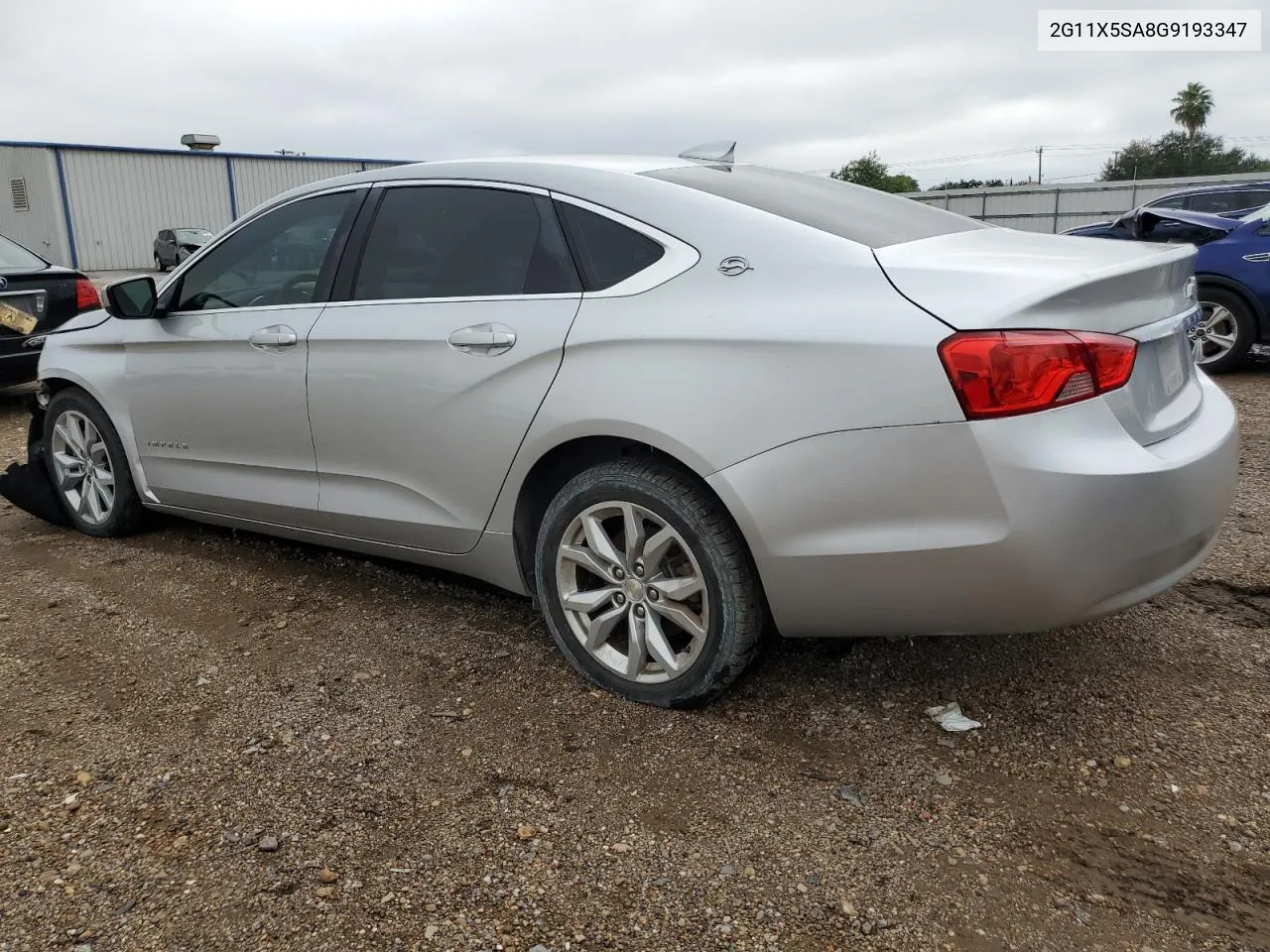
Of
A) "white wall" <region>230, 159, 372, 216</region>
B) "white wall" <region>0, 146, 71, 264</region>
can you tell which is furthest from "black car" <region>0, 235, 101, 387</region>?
"white wall" <region>230, 159, 372, 216</region>

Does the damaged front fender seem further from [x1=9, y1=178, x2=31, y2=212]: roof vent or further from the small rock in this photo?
[x1=9, y1=178, x2=31, y2=212]: roof vent

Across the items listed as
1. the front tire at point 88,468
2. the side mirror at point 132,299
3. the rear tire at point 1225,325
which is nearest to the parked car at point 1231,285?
the rear tire at point 1225,325

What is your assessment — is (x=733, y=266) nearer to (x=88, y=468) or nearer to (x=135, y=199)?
(x=88, y=468)

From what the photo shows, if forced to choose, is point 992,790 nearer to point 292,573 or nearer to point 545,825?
point 545,825

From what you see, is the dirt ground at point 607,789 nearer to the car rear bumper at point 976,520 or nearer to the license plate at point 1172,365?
the car rear bumper at point 976,520

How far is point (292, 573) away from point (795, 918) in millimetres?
2800

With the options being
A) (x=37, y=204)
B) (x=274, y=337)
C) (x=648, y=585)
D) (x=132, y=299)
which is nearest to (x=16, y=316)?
(x=132, y=299)

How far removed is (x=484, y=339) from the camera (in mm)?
3062

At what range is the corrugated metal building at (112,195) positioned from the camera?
29359 millimetres

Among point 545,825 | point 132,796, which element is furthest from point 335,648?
point 545,825

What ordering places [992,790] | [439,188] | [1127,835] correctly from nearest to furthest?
[1127,835], [992,790], [439,188]

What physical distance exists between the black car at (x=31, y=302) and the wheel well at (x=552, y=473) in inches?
229

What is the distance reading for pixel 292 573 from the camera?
13.8 ft

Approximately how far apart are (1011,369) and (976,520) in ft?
1.15
